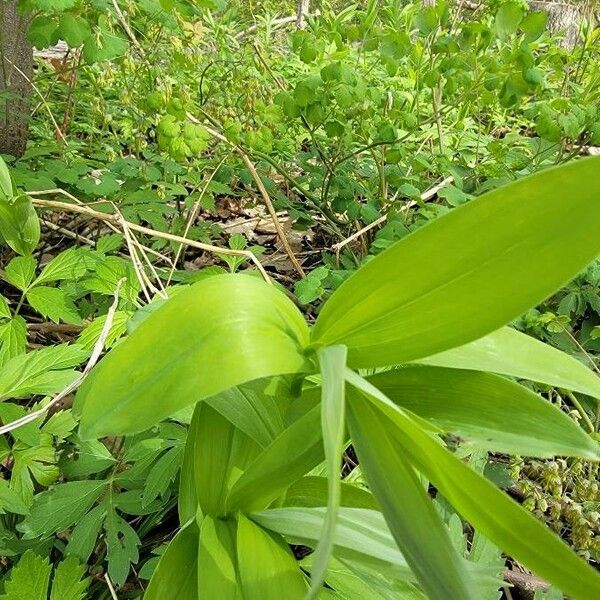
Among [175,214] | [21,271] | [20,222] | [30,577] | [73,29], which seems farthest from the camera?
[175,214]

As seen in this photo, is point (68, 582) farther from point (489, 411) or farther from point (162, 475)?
point (489, 411)

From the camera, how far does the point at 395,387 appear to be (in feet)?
1.58

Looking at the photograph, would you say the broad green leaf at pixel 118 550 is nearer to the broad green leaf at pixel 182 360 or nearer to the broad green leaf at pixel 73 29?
the broad green leaf at pixel 182 360

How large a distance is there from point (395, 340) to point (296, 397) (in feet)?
0.43

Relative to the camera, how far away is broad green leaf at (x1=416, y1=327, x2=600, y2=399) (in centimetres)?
47

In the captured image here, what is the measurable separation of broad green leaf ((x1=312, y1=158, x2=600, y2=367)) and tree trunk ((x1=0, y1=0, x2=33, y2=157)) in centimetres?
143

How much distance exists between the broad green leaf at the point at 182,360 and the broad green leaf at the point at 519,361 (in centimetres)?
14

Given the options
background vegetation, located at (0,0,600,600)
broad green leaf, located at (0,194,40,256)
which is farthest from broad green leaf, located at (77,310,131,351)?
broad green leaf, located at (0,194,40,256)

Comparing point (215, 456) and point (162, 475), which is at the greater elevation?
point (215, 456)

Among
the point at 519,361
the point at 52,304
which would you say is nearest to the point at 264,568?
the point at 519,361

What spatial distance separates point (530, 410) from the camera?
45 centimetres

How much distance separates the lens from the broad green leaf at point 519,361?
0.47 m

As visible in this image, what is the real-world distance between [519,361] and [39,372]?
58cm

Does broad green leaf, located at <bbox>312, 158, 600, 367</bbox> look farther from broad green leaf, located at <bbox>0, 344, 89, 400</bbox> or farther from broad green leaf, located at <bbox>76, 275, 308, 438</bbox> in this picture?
broad green leaf, located at <bbox>0, 344, 89, 400</bbox>
